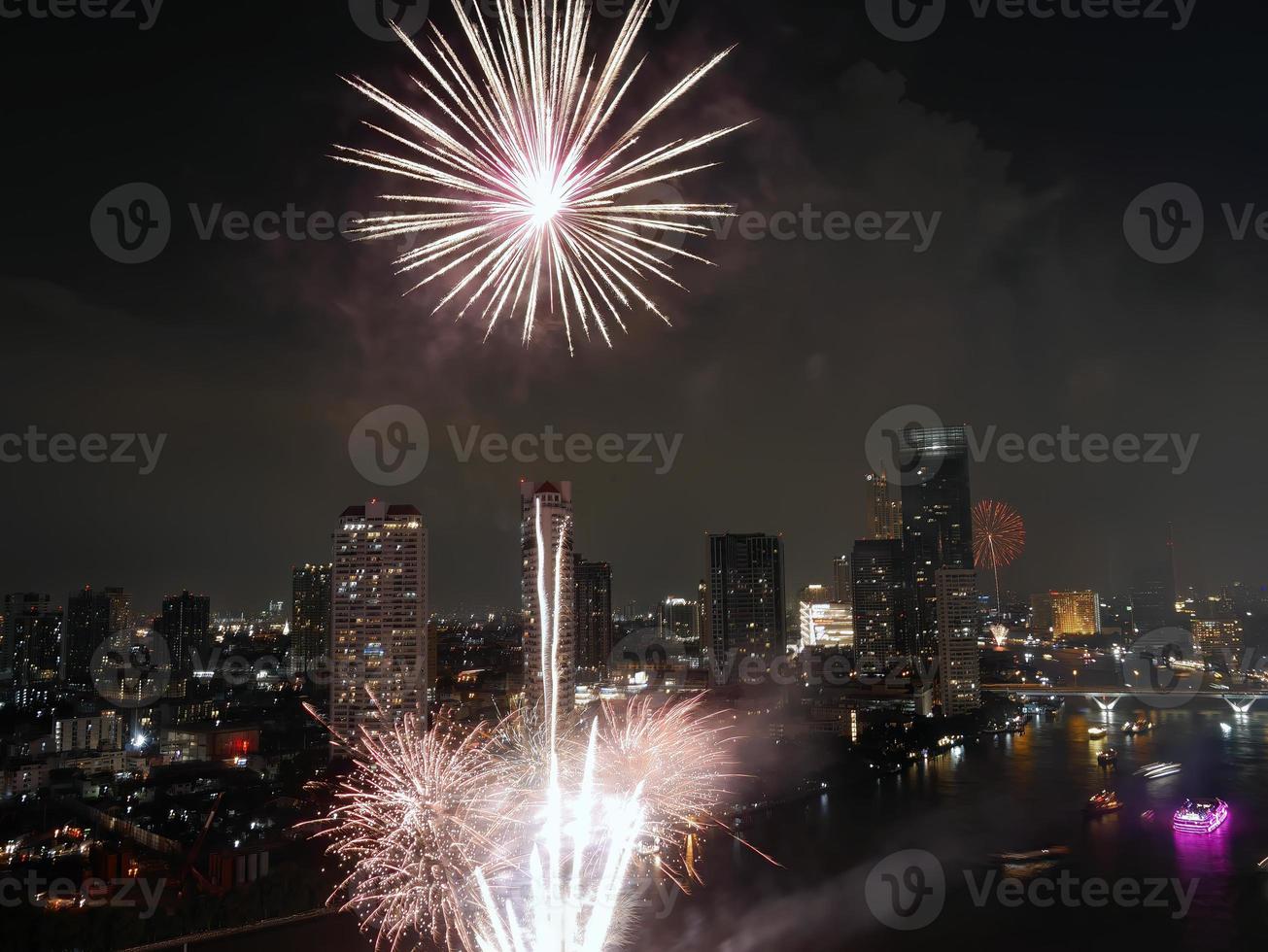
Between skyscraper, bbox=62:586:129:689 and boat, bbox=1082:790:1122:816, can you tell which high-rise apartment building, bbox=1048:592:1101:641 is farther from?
skyscraper, bbox=62:586:129:689

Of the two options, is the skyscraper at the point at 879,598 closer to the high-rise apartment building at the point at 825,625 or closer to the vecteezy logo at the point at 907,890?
the high-rise apartment building at the point at 825,625

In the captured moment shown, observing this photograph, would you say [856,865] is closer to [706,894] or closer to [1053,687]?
[706,894]

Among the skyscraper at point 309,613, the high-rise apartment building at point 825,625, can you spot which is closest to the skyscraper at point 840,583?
the high-rise apartment building at point 825,625

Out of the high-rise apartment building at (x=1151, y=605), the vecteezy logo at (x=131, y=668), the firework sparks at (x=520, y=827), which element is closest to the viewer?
the firework sparks at (x=520, y=827)

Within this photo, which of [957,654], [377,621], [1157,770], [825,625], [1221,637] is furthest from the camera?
[825,625]

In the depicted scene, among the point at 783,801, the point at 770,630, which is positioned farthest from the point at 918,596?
the point at 783,801

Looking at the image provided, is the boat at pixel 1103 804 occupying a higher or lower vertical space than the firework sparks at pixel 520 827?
lower

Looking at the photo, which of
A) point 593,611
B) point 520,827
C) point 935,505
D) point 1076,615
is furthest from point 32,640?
point 1076,615

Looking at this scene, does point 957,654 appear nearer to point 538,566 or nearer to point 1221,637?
point 538,566
